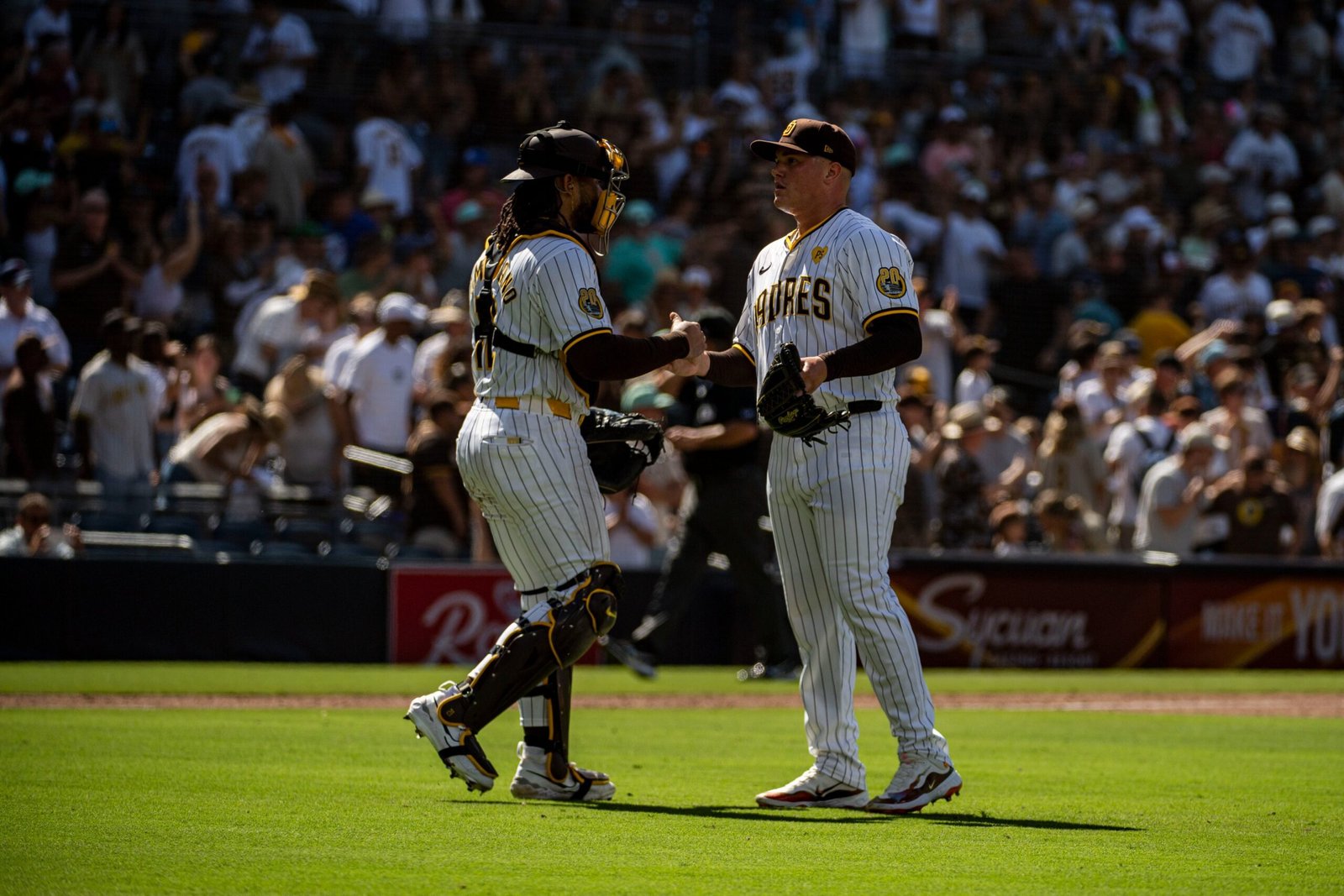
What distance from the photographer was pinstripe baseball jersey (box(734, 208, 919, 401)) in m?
6.16

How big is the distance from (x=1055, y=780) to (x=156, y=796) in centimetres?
348

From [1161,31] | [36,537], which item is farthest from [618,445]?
[1161,31]

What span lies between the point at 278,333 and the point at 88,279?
177cm

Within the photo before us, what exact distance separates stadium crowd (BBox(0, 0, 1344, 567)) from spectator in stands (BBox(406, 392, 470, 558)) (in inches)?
1.0

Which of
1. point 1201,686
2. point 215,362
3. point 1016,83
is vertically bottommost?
point 1201,686

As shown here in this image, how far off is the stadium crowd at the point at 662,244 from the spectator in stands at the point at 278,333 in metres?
0.03

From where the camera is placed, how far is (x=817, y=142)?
633 centimetres

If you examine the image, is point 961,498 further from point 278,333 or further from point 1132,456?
point 278,333

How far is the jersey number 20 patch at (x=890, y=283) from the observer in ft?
20.1

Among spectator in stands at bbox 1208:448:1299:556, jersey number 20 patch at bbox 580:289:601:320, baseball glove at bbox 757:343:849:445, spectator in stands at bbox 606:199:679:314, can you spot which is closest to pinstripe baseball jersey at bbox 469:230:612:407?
jersey number 20 patch at bbox 580:289:601:320

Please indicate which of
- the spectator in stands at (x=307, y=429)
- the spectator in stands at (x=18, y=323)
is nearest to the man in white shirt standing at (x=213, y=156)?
the spectator in stands at (x=18, y=323)

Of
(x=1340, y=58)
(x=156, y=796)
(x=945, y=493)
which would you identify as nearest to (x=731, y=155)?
(x=945, y=493)

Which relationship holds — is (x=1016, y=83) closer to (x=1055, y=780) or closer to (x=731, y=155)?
(x=731, y=155)

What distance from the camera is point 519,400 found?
618cm
